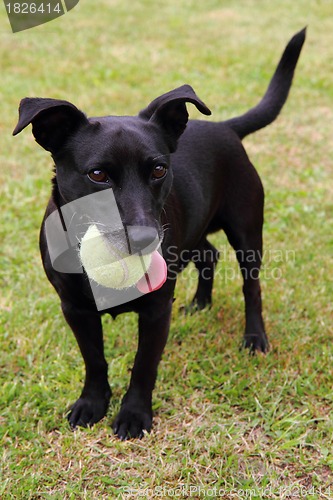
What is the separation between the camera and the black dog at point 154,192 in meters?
2.21

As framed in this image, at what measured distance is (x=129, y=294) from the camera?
2.46 m

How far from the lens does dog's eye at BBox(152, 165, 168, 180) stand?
2299mm

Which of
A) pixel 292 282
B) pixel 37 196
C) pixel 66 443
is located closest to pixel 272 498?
pixel 66 443

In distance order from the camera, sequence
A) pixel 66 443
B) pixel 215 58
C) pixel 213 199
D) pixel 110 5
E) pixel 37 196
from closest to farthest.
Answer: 1. pixel 66 443
2. pixel 213 199
3. pixel 37 196
4. pixel 215 58
5. pixel 110 5

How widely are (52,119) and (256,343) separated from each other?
175cm

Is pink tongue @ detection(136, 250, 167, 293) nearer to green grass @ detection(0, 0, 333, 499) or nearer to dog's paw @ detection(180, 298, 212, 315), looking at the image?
green grass @ detection(0, 0, 333, 499)

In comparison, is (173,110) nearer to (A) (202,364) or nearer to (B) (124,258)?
(B) (124,258)

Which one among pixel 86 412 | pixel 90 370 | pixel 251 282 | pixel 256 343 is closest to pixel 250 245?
pixel 251 282

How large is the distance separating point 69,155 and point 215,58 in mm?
6279

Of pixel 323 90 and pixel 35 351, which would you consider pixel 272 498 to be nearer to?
pixel 35 351

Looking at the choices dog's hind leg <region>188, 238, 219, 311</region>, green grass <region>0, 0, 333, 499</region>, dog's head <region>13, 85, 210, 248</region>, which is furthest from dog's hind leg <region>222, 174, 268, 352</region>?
dog's head <region>13, 85, 210, 248</region>

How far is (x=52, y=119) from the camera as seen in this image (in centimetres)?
230

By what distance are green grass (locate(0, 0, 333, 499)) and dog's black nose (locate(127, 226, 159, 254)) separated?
1047 mm

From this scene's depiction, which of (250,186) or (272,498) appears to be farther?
(250,186)
